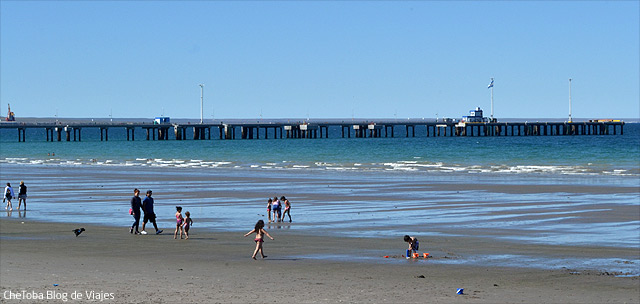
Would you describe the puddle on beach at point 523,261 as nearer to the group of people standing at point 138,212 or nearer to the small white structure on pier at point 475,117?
the group of people standing at point 138,212

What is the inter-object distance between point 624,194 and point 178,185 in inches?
879

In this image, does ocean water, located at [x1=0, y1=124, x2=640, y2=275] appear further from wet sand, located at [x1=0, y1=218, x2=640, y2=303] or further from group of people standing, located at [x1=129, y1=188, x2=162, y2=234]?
group of people standing, located at [x1=129, y1=188, x2=162, y2=234]

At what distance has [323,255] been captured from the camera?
2175 centimetres

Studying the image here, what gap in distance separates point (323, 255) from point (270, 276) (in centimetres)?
298

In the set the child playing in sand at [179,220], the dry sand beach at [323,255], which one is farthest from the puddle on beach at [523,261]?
the child playing in sand at [179,220]

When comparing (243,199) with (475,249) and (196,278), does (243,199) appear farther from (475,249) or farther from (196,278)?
(196,278)

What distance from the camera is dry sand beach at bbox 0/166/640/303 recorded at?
672 inches

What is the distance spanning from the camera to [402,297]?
16.7 meters

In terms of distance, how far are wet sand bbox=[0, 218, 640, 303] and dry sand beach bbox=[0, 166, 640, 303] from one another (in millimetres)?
37

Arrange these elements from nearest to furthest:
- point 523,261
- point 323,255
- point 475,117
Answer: point 523,261
point 323,255
point 475,117

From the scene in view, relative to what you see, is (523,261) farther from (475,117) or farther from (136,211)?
(475,117)

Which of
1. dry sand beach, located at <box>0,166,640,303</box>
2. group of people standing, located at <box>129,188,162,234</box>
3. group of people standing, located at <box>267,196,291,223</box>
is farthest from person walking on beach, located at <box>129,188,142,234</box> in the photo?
group of people standing, located at <box>267,196,291,223</box>

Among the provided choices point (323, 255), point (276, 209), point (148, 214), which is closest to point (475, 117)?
point (276, 209)

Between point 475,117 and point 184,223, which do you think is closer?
point 184,223
